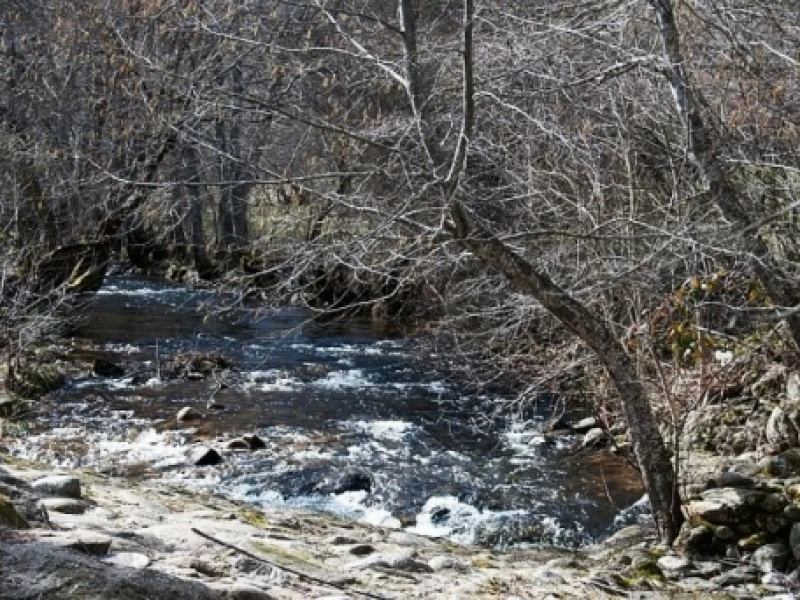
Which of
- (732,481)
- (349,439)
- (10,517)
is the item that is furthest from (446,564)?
(349,439)

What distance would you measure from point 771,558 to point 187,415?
6385 mm

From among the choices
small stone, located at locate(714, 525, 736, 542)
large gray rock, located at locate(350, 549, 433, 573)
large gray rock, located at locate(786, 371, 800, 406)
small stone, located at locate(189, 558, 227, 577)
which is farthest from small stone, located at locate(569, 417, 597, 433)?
small stone, located at locate(189, 558, 227, 577)

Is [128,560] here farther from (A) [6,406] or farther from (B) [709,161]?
(A) [6,406]

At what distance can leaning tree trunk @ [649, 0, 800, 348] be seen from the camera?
5.99 meters

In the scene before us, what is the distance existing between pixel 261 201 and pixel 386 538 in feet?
8.42

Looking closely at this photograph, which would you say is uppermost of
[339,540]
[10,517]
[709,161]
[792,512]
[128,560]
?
[709,161]

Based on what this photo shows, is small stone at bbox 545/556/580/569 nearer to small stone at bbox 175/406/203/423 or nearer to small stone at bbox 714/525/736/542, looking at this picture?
small stone at bbox 714/525/736/542

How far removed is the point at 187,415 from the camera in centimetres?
1045

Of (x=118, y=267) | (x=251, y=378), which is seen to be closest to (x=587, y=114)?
(x=251, y=378)

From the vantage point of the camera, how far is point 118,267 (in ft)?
77.3

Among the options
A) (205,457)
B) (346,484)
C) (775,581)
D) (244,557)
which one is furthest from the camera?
(205,457)

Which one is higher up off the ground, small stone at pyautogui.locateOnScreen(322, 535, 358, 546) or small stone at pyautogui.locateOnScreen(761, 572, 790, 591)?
small stone at pyautogui.locateOnScreen(322, 535, 358, 546)

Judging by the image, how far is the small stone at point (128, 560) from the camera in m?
3.73

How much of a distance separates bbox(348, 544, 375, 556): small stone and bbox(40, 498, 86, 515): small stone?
157 cm
